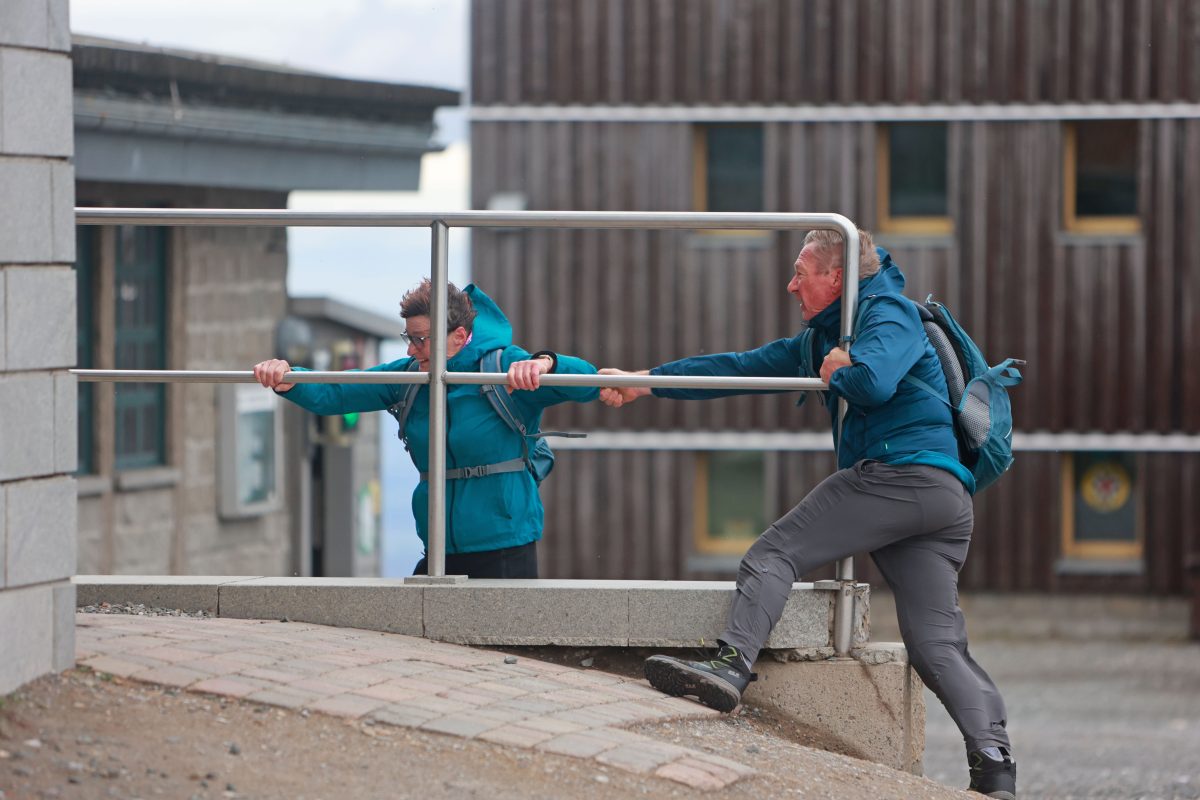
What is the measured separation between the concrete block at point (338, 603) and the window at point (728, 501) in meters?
12.3

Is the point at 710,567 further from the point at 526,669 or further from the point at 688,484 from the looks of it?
the point at 526,669

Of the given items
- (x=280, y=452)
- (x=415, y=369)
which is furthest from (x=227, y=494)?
(x=415, y=369)

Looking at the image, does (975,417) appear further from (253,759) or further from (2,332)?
(2,332)

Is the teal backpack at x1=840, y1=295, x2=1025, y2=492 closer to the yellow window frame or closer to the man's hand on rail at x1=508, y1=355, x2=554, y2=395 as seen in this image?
the man's hand on rail at x1=508, y1=355, x2=554, y2=395

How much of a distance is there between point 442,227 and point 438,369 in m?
0.47

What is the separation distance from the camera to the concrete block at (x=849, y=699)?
6492mm

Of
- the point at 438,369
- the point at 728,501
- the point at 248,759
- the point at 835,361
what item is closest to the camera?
the point at 248,759

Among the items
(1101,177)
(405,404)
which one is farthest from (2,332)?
(1101,177)

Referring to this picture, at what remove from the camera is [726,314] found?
18.4 metres

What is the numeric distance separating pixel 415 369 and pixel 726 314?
11841 mm

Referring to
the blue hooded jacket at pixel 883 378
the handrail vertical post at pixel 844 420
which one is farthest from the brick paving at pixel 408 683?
the blue hooded jacket at pixel 883 378

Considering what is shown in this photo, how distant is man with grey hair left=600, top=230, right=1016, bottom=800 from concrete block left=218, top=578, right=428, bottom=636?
2.85 ft

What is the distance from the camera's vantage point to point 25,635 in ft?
17.1

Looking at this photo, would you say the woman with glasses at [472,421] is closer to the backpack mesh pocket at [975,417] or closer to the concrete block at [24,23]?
the backpack mesh pocket at [975,417]
